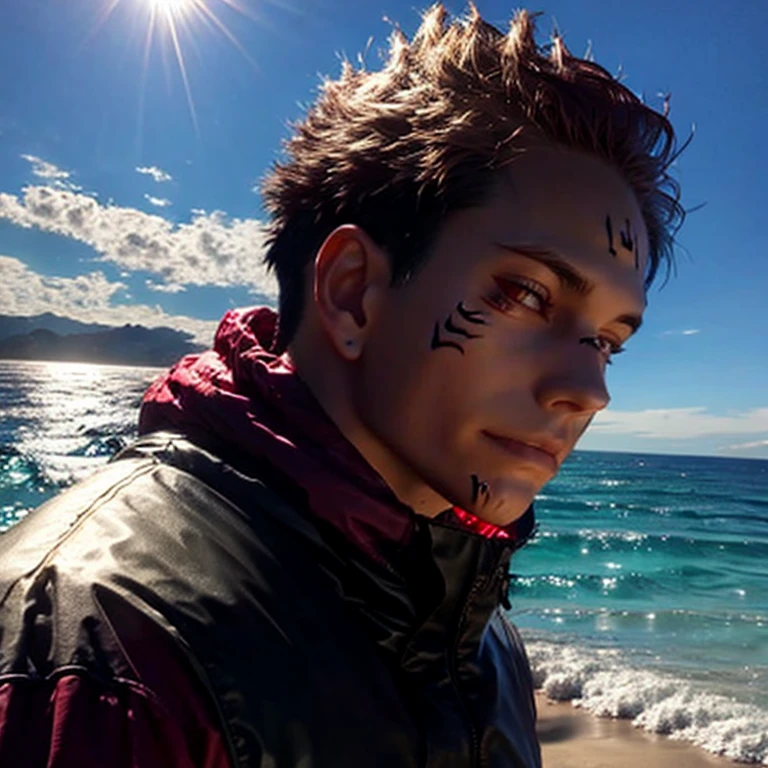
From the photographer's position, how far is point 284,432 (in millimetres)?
1275

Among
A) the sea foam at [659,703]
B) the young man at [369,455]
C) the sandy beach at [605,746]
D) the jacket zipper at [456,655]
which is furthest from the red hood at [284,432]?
the sea foam at [659,703]

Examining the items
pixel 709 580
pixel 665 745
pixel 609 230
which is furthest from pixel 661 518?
pixel 609 230

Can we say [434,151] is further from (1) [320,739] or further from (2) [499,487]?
(1) [320,739]

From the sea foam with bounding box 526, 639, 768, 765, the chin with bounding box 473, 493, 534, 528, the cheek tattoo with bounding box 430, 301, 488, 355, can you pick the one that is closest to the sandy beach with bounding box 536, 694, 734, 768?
the sea foam with bounding box 526, 639, 768, 765

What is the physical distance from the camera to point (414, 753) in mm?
1091

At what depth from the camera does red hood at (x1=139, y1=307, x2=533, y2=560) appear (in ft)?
3.95

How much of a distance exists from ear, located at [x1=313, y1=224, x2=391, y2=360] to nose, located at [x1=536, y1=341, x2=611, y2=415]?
0.39 metres

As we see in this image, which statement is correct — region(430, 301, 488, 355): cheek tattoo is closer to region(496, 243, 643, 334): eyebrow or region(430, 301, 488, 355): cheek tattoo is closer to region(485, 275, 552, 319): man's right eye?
region(485, 275, 552, 319): man's right eye

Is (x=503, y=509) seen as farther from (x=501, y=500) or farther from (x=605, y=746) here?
(x=605, y=746)

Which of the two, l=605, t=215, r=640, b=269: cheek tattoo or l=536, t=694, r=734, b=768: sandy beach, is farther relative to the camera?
l=536, t=694, r=734, b=768: sandy beach

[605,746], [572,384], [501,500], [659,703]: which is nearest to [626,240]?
[572,384]

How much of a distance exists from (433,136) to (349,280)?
38 centimetres

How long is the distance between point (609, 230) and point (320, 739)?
3.76ft

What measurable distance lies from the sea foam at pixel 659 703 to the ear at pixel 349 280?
5.85m
